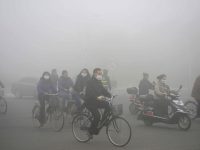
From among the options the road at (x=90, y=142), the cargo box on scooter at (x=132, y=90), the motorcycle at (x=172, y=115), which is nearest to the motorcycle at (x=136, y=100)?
the cargo box on scooter at (x=132, y=90)

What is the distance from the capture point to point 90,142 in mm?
6953

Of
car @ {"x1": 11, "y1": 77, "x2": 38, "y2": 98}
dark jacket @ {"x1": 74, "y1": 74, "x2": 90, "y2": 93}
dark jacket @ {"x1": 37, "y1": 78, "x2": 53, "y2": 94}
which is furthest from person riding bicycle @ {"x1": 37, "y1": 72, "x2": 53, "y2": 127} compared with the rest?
car @ {"x1": 11, "y1": 77, "x2": 38, "y2": 98}

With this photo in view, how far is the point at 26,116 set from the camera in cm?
1094

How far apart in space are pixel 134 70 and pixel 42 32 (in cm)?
283

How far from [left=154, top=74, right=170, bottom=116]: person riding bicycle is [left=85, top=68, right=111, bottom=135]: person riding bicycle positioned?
2.41 m

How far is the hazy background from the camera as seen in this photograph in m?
10.4

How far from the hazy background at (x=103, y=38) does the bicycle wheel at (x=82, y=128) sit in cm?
335

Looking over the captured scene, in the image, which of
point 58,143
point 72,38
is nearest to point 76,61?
point 72,38

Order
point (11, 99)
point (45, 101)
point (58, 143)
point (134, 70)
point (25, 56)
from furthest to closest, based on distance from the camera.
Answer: point (11, 99)
point (134, 70)
point (25, 56)
point (45, 101)
point (58, 143)

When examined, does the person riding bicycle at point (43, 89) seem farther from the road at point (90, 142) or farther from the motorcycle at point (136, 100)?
the motorcycle at point (136, 100)

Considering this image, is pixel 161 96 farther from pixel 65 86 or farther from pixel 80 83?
pixel 65 86

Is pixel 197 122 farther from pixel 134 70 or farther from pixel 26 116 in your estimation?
pixel 26 116

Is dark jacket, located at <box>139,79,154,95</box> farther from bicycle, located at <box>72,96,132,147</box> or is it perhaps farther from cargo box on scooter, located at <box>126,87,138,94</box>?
bicycle, located at <box>72,96,132,147</box>

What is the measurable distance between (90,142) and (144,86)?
4.04 m
